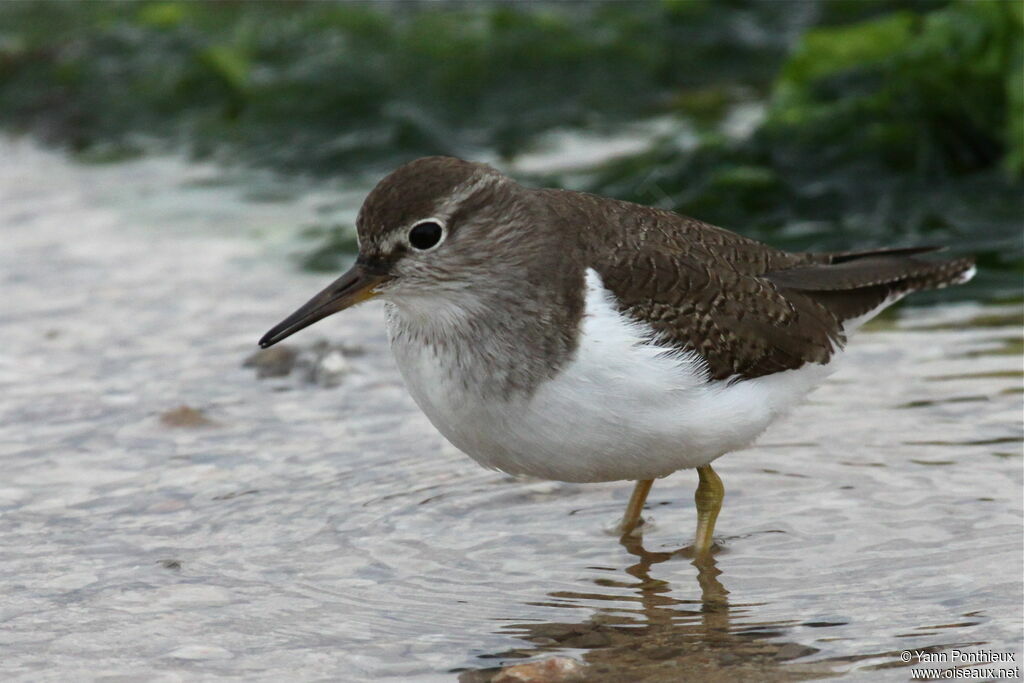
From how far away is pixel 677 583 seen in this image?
5844 millimetres

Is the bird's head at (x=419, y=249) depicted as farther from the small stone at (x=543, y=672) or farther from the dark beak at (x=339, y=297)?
the small stone at (x=543, y=672)

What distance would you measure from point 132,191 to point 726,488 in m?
6.83

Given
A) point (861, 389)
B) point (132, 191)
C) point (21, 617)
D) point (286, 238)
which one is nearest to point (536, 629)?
point (21, 617)

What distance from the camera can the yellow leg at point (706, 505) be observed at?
20.0ft

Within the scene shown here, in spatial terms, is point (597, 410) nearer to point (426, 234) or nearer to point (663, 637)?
point (663, 637)

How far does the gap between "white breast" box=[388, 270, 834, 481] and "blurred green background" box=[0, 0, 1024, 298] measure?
376cm

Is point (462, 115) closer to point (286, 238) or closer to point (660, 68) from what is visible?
point (660, 68)

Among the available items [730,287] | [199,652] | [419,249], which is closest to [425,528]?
[419,249]

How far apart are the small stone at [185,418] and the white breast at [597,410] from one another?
1.93 meters

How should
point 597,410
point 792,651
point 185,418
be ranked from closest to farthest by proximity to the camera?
point 792,651, point 597,410, point 185,418

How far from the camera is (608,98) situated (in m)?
13.6

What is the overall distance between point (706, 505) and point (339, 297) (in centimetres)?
182

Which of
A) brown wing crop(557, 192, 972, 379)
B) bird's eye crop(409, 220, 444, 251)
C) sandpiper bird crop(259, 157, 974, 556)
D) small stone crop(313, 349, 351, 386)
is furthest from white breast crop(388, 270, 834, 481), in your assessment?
small stone crop(313, 349, 351, 386)

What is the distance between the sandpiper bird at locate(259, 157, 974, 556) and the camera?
5.51 metres
